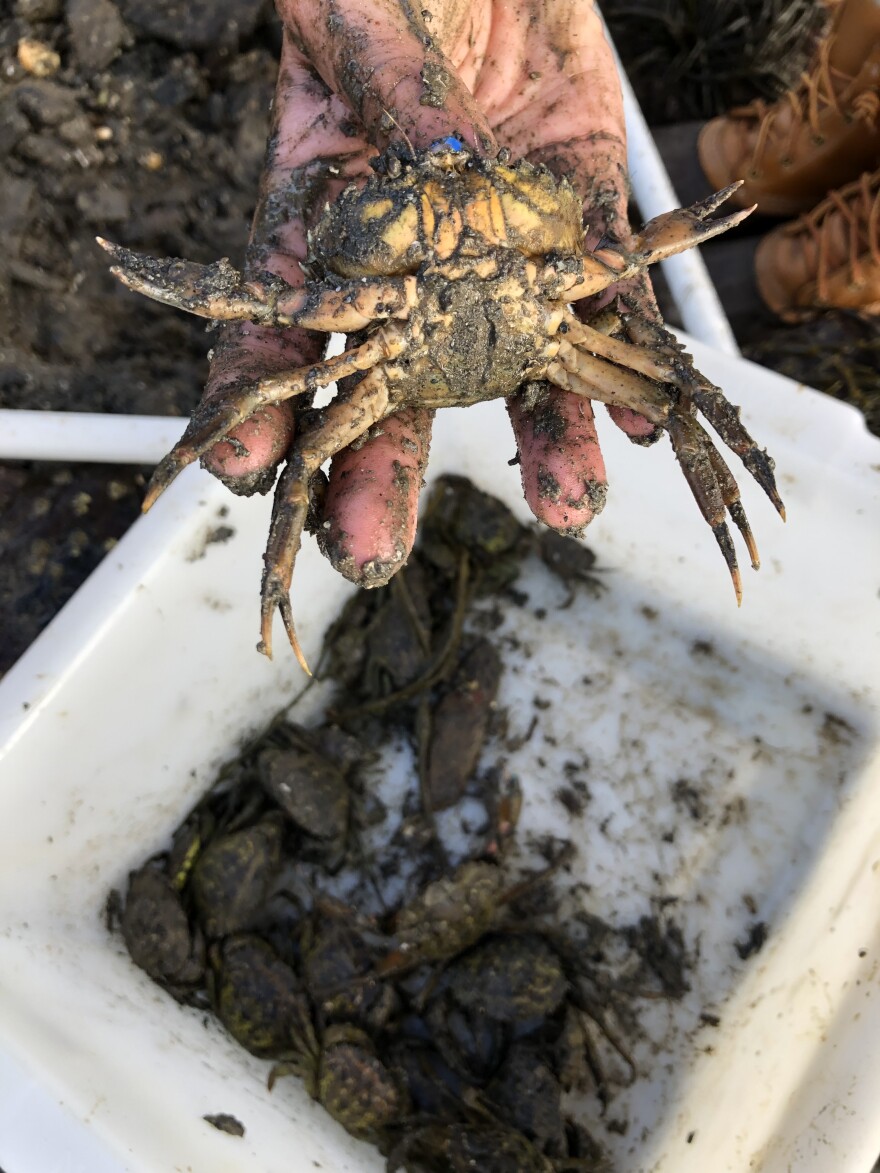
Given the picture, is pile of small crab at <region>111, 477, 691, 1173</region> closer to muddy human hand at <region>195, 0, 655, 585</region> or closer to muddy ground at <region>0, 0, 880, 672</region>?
muddy ground at <region>0, 0, 880, 672</region>

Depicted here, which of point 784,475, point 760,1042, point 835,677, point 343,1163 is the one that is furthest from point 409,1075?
point 784,475

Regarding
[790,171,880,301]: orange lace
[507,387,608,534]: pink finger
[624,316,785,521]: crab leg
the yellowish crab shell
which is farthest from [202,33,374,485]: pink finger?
[790,171,880,301]: orange lace

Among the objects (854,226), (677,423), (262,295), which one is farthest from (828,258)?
(262,295)

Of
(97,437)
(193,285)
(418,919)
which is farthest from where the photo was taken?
(418,919)

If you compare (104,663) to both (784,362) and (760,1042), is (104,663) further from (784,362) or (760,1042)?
(784,362)

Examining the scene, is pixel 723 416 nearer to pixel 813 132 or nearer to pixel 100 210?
pixel 100 210

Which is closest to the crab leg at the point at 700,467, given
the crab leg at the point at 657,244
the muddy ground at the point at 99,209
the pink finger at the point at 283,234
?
the crab leg at the point at 657,244

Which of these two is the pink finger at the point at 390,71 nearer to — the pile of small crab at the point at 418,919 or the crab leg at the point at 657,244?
the crab leg at the point at 657,244
